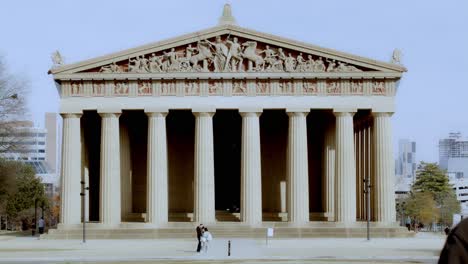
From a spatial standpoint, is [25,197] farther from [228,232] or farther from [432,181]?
[432,181]

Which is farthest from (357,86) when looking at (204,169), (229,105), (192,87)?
(204,169)

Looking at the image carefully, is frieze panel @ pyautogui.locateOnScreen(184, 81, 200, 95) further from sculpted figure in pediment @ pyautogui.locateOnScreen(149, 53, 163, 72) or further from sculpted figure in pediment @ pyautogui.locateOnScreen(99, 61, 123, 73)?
sculpted figure in pediment @ pyautogui.locateOnScreen(99, 61, 123, 73)

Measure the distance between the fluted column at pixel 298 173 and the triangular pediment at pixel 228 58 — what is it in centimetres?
405

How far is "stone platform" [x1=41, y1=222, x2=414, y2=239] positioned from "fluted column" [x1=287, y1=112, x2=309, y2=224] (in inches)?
64.2

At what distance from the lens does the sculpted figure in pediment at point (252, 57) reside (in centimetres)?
6475

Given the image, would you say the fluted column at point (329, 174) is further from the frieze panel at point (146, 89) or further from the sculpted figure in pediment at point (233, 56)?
the frieze panel at point (146, 89)

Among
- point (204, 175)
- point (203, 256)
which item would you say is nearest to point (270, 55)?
point (204, 175)

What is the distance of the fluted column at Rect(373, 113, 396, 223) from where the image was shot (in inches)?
2579

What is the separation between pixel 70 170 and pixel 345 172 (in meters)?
20.7

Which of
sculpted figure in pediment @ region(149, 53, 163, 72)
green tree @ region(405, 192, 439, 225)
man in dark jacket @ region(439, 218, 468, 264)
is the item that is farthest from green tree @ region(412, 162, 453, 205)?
man in dark jacket @ region(439, 218, 468, 264)

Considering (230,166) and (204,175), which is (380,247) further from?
(230,166)

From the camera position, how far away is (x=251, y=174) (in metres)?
65.8

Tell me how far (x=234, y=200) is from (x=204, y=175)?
12.4m

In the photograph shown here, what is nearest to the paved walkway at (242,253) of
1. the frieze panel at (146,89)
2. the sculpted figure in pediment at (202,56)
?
the frieze panel at (146,89)
